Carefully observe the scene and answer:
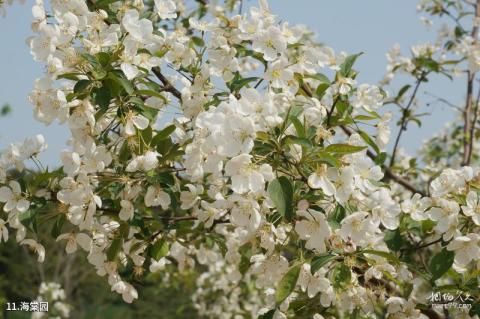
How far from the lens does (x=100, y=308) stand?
15.4 m

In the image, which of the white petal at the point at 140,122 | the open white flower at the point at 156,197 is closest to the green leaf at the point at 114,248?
the open white flower at the point at 156,197

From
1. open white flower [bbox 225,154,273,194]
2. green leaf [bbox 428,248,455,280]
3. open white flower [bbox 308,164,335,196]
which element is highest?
open white flower [bbox 225,154,273,194]

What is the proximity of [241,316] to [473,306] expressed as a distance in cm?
330

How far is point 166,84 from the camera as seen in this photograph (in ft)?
6.32

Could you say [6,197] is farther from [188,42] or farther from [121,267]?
[188,42]

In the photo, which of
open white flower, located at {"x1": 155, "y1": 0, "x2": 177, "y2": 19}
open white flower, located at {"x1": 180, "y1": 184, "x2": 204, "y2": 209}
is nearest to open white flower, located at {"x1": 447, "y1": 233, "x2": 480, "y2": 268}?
open white flower, located at {"x1": 180, "y1": 184, "x2": 204, "y2": 209}

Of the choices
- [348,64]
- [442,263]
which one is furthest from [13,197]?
[442,263]

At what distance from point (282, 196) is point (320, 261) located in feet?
0.77

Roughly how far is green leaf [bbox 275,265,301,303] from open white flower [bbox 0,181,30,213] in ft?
2.40

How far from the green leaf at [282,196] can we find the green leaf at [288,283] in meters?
0.22

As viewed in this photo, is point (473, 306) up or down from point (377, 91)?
down

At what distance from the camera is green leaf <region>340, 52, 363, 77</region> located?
1.67 metres

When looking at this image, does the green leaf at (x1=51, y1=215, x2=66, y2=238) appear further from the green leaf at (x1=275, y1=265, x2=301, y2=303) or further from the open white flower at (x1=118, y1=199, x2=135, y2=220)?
the green leaf at (x1=275, y1=265, x2=301, y2=303)

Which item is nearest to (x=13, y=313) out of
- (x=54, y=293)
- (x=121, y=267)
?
(x=54, y=293)
